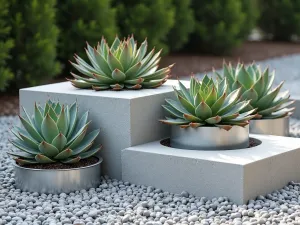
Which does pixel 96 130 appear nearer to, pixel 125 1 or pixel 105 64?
pixel 105 64

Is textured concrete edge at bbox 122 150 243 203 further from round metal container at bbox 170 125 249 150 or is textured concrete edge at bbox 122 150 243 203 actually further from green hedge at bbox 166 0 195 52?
green hedge at bbox 166 0 195 52

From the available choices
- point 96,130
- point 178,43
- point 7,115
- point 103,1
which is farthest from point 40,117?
point 178,43

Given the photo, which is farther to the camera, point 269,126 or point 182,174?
point 269,126

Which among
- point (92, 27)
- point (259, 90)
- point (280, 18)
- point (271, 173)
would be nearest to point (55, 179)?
point (271, 173)

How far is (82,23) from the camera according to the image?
31.9 feet

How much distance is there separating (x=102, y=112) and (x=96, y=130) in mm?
160

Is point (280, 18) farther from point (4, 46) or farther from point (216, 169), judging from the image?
point (216, 169)

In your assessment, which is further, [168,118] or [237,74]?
[237,74]

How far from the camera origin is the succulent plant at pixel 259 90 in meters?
6.09

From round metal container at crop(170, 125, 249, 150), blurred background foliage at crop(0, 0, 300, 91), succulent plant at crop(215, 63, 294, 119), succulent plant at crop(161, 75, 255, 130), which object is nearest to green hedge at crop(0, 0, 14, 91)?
blurred background foliage at crop(0, 0, 300, 91)

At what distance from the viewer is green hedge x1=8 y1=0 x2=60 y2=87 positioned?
8656 mm

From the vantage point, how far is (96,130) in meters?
5.22

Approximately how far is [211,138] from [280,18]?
1042 cm

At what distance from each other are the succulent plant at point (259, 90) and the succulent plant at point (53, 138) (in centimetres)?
A: 161
